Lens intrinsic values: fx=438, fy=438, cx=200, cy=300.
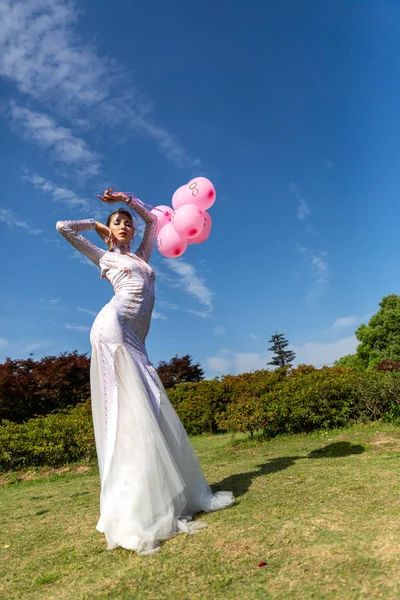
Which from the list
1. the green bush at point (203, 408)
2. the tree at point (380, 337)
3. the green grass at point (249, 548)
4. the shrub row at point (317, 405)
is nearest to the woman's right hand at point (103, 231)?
the green grass at point (249, 548)

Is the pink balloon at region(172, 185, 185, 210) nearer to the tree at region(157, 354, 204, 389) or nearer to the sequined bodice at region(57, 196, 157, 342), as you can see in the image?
the sequined bodice at region(57, 196, 157, 342)

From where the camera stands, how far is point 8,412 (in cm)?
1400

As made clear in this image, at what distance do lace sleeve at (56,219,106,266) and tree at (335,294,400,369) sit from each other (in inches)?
816

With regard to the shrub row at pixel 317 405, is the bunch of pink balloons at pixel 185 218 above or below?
above

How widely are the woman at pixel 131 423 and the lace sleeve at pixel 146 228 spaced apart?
0.07 m

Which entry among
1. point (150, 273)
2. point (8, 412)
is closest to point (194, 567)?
point (150, 273)

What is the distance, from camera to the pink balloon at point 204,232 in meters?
4.52

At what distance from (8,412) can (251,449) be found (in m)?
10.0

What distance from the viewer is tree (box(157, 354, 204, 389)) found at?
55.2ft

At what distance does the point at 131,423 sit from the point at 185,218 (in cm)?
207

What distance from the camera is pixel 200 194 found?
446cm

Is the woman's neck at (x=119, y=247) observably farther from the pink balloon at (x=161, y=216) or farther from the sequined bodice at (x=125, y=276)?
the pink balloon at (x=161, y=216)

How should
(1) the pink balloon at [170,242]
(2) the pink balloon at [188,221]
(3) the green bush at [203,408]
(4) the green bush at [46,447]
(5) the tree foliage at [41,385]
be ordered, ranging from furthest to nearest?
(5) the tree foliage at [41,385] → (3) the green bush at [203,408] → (4) the green bush at [46,447] → (1) the pink balloon at [170,242] → (2) the pink balloon at [188,221]

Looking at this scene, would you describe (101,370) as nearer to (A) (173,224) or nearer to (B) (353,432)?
(A) (173,224)
